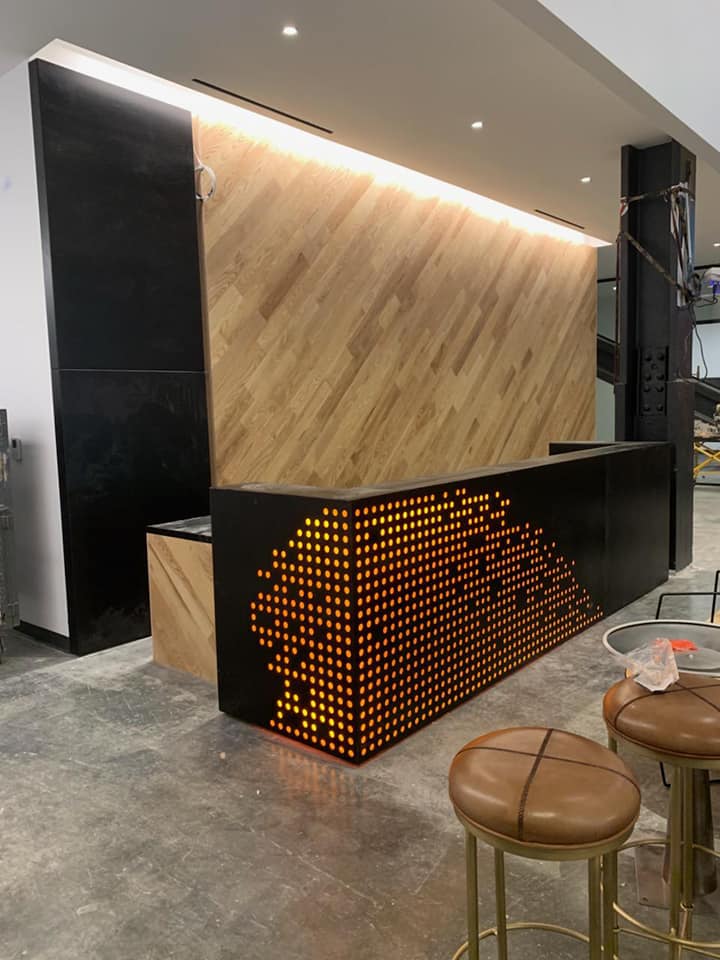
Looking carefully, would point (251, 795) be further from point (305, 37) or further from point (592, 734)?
point (305, 37)

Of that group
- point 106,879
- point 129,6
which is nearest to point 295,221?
point 129,6

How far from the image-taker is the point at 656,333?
5.85 meters

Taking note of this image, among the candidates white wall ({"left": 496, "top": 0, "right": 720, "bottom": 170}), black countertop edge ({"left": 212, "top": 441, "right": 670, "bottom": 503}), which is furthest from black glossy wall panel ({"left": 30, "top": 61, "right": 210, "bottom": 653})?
white wall ({"left": 496, "top": 0, "right": 720, "bottom": 170})

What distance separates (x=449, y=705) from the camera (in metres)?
3.32

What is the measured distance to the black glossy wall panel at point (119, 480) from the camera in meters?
4.29

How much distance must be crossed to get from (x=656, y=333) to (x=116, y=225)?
4.04 meters

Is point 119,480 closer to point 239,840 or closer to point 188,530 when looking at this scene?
point 188,530

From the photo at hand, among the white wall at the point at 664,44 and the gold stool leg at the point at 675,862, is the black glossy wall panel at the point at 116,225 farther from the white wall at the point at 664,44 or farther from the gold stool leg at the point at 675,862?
the gold stool leg at the point at 675,862

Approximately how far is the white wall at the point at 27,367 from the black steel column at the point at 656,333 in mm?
4229

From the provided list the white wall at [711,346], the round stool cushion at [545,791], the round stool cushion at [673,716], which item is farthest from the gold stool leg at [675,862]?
the white wall at [711,346]

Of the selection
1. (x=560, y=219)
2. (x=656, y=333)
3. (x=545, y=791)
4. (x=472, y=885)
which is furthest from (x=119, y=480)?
(x=560, y=219)

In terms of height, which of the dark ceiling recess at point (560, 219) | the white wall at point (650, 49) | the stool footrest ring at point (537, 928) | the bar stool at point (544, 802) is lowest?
the stool footrest ring at point (537, 928)

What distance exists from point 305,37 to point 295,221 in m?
1.69

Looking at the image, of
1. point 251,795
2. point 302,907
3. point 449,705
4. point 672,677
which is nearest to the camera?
point 672,677
